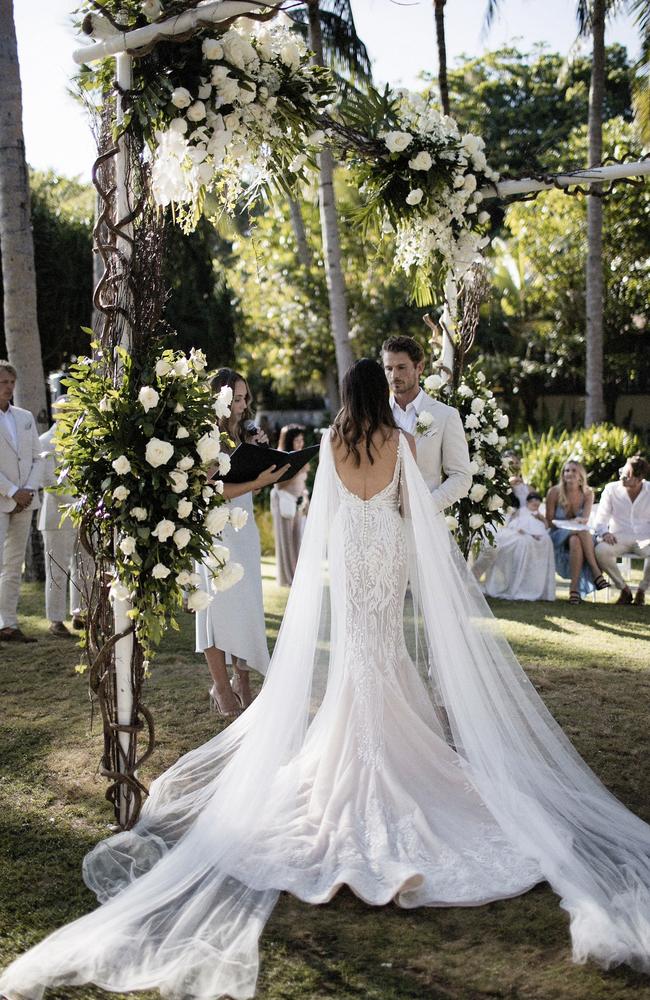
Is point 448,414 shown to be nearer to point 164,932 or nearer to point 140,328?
point 140,328

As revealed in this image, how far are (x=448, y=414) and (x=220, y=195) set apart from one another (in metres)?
1.85

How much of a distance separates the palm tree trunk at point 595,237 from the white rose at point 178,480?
13653 millimetres

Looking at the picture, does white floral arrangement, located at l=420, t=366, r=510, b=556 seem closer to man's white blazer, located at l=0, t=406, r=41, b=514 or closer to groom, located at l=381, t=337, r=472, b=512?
groom, located at l=381, t=337, r=472, b=512

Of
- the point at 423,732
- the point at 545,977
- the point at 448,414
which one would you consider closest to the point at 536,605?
the point at 448,414

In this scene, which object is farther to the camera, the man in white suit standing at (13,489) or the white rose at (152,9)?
the man in white suit standing at (13,489)

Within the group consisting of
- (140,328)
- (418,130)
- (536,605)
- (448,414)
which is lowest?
(536,605)

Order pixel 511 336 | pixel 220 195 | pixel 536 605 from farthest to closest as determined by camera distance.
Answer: pixel 511 336
pixel 536 605
pixel 220 195

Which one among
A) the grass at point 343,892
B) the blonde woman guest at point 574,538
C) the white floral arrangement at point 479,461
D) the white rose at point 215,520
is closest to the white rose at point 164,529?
the white rose at point 215,520

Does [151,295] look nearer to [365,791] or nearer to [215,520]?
Answer: [215,520]

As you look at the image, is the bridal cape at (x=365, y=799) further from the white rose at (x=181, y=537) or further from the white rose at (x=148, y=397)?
the white rose at (x=148, y=397)

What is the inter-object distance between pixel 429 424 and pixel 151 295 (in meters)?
2.02

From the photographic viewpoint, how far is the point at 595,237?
655 inches

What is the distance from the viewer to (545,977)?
124 inches

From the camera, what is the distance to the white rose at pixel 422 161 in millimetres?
5988
